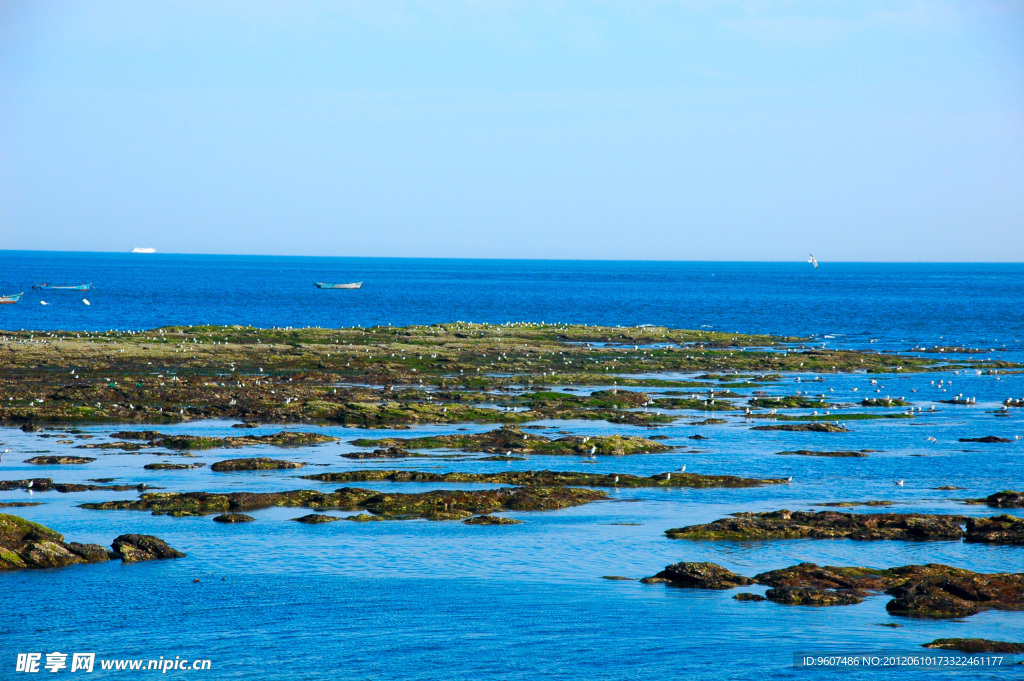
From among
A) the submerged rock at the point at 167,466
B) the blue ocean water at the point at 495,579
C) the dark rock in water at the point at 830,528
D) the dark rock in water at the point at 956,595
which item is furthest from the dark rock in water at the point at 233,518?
the dark rock in water at the point at 956,595

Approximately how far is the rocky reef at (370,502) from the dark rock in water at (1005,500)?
12.7m

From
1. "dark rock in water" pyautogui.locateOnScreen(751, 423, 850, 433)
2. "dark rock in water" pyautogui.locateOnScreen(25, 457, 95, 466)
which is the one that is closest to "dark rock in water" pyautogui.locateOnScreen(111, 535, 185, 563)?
"dark rock in water" pyautogui.locateOnScreen(25, 457, 95, 466)

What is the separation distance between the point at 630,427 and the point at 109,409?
2421cm

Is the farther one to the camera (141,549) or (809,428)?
(809,428)

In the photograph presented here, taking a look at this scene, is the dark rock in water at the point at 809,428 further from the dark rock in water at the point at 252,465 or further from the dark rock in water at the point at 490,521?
the dark rock in water at the point at 252,465

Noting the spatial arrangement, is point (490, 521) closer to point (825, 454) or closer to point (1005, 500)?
point (1005, 500)

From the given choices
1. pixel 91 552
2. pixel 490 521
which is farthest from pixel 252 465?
pixel 91 552

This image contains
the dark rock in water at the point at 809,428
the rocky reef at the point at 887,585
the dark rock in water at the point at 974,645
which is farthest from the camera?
the dark rock in water at the point at 809,428

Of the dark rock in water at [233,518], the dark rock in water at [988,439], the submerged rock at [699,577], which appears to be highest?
the dark rock in water at [988,439]

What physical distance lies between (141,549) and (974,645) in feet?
62.9

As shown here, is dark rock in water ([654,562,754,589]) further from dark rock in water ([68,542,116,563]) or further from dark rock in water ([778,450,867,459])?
dark rock in water ([778,450,867,459])

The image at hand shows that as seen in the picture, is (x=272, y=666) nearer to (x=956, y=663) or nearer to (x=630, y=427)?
(x=956, y=663)

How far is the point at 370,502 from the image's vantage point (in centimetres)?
3259

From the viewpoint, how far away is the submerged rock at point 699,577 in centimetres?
2445
